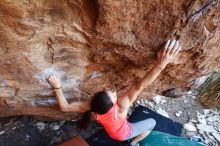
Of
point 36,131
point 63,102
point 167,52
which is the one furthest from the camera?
point 36,131

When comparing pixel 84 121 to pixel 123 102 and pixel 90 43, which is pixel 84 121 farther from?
pixel 90 43

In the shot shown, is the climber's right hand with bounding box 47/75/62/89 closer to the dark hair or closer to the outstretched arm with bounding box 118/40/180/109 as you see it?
the dark hair

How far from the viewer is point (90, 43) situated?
2.23 metres

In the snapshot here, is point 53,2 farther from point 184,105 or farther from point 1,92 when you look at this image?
point 184,105

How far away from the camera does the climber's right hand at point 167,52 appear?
222 centimetres

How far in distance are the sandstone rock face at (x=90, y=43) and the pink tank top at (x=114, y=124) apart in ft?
1.07

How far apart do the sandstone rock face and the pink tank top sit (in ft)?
1.07

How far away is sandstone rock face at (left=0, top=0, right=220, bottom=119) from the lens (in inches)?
76.7

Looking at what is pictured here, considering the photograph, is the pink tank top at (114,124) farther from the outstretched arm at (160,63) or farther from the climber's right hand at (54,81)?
the climber's right hand at (54,81)

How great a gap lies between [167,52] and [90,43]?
1.79 feet

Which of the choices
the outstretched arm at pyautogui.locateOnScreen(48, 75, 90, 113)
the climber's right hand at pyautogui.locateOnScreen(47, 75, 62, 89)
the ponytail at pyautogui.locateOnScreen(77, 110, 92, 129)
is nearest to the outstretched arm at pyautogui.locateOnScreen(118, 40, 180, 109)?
the outstretched arm at pyautogui.locateOnScreen(48, 75, 90, 113)

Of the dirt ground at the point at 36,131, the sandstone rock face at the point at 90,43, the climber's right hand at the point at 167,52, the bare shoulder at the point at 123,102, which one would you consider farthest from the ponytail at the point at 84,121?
the climber's right hand at the point at 167,52

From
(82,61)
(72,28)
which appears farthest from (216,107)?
(72,28)

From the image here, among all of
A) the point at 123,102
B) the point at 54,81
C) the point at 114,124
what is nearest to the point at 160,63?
A: the point at 123,102
